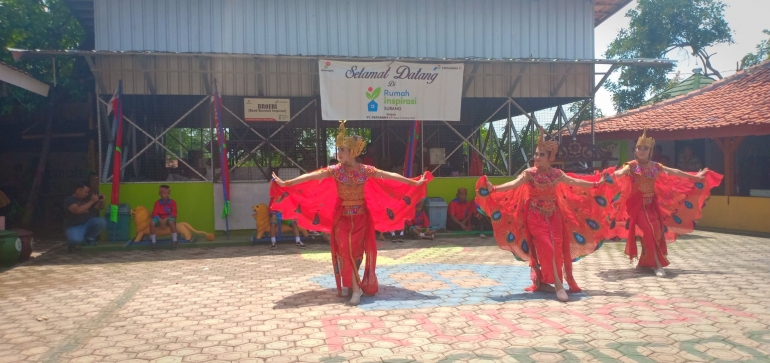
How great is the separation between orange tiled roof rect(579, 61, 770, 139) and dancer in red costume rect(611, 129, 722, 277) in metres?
5.03

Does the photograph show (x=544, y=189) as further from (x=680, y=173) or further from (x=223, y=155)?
(x=223, y=155)

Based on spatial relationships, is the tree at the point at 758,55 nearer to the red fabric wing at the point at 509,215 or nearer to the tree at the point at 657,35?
the tree at the point at 657,35

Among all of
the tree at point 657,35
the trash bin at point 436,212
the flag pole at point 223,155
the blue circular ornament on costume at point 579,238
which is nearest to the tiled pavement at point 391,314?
the blue circular ornament on costume at point 579,238

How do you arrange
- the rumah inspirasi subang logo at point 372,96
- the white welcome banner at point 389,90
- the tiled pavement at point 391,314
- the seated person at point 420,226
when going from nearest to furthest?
1. the tiled pavement at point 391,314
2. the white welcome banner at point 389,90
3. the rumah inspirasi subang logo at point 372,96
4. the seated person at point 420,226

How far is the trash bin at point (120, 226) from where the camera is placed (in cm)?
1106

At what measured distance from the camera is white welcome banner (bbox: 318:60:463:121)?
1116 centimetres

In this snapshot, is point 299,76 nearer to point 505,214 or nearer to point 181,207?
point 181,207

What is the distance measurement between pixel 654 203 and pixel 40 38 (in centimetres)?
1244

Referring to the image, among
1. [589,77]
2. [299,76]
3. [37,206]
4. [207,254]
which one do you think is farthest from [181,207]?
[589,77]

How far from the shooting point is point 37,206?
14.2m

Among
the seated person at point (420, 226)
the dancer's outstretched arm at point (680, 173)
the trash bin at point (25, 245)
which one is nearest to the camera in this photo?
the dancer's outstretched arm at point (680, 173)

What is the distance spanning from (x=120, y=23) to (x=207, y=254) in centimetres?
534

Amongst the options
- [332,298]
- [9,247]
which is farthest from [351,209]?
[9,247]

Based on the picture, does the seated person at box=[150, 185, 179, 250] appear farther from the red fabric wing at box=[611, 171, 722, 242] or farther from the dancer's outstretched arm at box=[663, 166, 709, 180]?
the dancer's outstretched arm at box=[663, 166, 709, 180]
